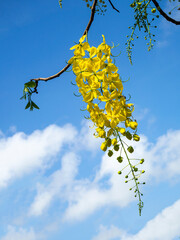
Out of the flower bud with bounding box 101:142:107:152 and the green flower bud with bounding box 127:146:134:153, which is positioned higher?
the flower bud with bounding box 101:142:107:152

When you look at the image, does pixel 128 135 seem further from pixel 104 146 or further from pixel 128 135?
pixel 104 146

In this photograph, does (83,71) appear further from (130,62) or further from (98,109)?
(130,62)

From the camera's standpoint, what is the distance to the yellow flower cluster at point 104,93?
63.9 inches

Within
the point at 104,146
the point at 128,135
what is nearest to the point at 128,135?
the point at 128,135

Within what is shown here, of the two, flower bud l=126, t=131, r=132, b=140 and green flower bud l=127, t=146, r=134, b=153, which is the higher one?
flower bud l=126, t=131, r=132, b=140

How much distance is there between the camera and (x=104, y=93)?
1.62 m

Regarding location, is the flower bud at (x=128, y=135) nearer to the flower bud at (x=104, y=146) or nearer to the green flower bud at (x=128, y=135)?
the green flower bud at (x=128, y=135)

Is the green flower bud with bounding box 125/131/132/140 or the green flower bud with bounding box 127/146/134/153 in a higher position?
the green flower bud with bounding box 125/131/132/140

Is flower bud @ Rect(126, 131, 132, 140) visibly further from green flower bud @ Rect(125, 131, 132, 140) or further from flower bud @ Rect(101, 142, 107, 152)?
flower bud @ Rect(101, 142, 107, 152)

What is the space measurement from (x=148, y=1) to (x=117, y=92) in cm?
127

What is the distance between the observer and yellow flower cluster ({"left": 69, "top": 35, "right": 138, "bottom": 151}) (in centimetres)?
162

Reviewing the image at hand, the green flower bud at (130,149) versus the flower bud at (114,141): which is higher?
the flower bud at (114,141)

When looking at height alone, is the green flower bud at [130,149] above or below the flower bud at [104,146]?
below

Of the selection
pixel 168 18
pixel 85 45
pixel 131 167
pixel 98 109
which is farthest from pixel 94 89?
pixel 168 18
